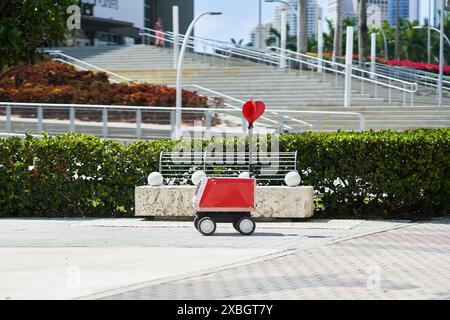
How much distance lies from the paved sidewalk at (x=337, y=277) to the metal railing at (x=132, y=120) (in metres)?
15.3

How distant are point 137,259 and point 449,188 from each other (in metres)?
7.00

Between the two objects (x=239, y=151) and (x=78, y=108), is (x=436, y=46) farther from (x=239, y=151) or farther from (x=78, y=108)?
(x=239, y=151)

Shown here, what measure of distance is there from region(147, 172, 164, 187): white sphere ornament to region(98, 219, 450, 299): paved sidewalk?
4.29 m

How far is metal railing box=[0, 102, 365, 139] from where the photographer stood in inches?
1136

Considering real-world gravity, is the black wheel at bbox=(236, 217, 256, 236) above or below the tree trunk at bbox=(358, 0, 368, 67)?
below

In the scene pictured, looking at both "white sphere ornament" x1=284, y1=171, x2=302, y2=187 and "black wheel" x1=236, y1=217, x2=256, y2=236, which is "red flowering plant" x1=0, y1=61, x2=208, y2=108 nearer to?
"white sphere ornament" x1=284, y1=171, x2=302, y2=187

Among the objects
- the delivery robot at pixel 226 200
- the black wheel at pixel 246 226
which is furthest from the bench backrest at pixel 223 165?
the black wheel at pixel 246 226

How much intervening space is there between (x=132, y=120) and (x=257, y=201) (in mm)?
13738

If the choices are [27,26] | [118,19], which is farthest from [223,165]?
[118,19]

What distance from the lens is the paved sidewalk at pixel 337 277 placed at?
941 centimetres

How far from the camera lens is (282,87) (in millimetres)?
42531

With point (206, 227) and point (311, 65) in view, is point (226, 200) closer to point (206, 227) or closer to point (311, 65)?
point (206, 227)

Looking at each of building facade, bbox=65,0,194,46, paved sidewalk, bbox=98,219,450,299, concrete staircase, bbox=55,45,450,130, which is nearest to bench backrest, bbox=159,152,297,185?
paved sidewalk, bbox=98,219,450,299

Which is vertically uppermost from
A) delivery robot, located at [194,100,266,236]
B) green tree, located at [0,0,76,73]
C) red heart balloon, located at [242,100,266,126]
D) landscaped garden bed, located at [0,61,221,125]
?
green tree, located at [0,0,76,73]
